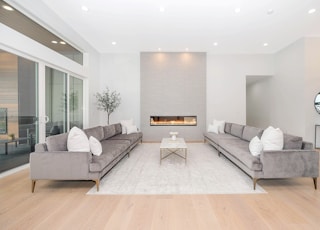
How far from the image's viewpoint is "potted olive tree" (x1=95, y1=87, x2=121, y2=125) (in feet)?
22.6

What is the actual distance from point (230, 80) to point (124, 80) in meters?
4.43

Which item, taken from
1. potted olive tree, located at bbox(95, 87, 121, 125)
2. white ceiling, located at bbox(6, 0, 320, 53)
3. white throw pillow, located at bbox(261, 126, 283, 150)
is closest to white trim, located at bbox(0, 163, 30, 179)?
potted olive tree, located at bbox(95, 87, 121, 125)

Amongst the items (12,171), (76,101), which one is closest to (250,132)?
(12,171)

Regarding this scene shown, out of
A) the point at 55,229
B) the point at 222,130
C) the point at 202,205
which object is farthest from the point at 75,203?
the point at 222,130

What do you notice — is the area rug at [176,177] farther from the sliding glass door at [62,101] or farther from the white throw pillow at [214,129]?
the sliding glass door at [62,101]

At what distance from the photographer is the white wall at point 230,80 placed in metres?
7.34

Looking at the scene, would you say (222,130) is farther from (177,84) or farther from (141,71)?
(141,71)

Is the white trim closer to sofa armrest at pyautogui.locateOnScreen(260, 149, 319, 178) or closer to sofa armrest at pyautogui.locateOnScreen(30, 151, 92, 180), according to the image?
sofa armrest at pyautogui.locateOnScreen(30, 151, 92, 180)

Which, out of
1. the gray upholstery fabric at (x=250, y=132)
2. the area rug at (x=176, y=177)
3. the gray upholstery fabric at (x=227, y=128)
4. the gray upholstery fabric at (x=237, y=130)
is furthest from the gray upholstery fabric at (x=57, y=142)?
the gray upholstery fabric at (x=227, y=128)

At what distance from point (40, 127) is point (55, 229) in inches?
119

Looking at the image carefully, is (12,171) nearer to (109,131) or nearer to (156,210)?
(109,131)

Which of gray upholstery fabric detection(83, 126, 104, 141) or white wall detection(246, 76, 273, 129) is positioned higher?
white wall detection(246, 76, 273, 129)

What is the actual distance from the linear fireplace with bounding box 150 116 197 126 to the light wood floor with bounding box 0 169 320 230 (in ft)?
14.3

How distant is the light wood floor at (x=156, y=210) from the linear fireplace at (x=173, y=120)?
14.3ft
